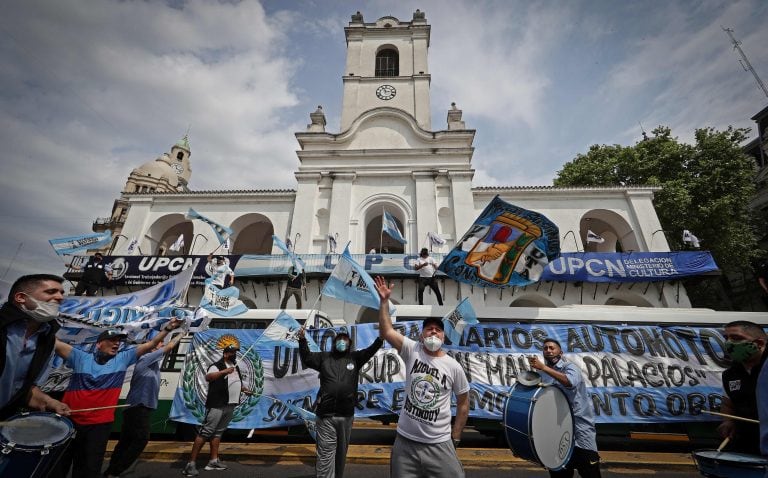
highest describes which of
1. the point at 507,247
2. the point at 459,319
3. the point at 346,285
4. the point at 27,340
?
the point at 507,247

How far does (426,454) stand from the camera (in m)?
2.82

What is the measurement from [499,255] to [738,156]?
2088 cm

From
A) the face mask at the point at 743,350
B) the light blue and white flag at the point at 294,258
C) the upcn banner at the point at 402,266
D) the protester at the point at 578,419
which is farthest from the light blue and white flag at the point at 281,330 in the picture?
the upcn banner at the point at 402,266

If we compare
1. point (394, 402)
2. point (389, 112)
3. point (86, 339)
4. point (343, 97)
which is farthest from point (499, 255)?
point (343, 97)

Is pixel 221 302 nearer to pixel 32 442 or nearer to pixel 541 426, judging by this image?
pixel 32 442

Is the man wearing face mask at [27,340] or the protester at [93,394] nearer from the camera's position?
the man wearing face mask at [27,340]

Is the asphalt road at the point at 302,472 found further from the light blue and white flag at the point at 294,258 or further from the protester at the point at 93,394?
the light blue and white flag at the point at 294,258

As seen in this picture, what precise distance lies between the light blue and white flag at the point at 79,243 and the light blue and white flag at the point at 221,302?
689 centimetres

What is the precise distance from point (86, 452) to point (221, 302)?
13.5 feet

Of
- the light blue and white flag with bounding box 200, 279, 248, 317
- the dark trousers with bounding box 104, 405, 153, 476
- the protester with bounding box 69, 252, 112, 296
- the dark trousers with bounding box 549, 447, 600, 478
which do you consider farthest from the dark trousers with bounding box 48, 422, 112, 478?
the protester with bounding box 69, 252, 112, 296

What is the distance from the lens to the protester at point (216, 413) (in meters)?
5.14

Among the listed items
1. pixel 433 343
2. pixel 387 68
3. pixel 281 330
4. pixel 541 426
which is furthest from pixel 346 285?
pixel 387 68

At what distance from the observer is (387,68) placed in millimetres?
23016

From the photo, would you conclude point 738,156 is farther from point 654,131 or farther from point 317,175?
point 317,175
